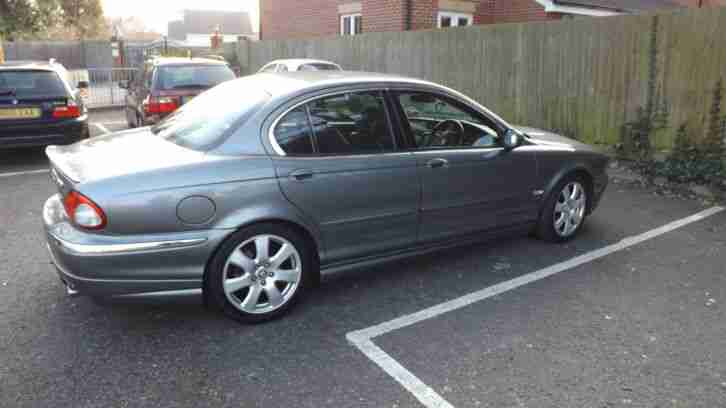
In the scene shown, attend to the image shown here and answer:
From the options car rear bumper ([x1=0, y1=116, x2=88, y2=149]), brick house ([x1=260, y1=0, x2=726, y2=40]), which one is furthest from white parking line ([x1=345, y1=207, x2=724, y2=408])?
brick house ([x1=260, y1=0, x2=726, y2=40])

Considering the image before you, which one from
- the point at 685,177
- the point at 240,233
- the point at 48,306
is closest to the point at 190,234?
the point at 240,233

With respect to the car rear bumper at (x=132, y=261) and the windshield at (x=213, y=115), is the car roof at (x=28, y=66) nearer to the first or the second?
the windshield at (x=213, y=115)

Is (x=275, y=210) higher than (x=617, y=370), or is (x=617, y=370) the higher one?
(x=275, y=210)

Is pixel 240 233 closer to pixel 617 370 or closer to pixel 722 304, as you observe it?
pixel 617 370

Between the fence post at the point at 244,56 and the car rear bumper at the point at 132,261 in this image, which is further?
the fence post at the point at 244,56

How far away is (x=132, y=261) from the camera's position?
11.2 ft

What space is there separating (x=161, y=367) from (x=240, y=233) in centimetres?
90

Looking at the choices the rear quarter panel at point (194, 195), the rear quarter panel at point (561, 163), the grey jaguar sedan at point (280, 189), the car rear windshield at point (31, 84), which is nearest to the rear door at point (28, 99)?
the car rear windshield at point (31, 84)

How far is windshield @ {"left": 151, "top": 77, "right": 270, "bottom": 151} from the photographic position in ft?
12.9

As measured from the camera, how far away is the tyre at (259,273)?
12.1ft

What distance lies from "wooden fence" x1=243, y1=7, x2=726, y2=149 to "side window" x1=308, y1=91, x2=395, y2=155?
5475 mm

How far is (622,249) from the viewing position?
17.8ft

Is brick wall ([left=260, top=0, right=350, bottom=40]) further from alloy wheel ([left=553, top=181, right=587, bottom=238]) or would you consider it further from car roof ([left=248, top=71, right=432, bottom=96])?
car roof ([left=248, top=71, right=432, bottom=96])

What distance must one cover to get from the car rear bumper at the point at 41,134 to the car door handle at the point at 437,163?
648 centimetres
